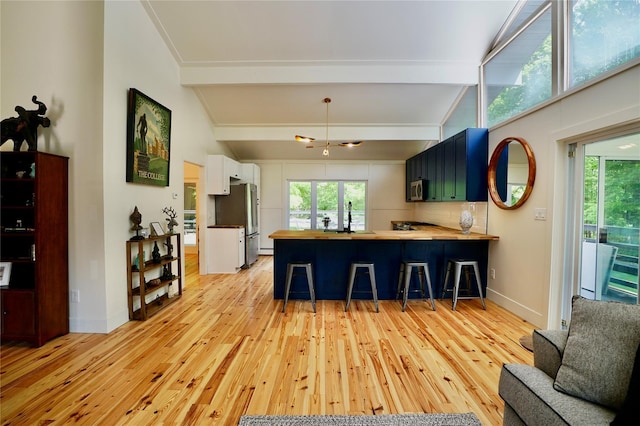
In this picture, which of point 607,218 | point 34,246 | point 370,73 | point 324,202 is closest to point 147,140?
point 34,246

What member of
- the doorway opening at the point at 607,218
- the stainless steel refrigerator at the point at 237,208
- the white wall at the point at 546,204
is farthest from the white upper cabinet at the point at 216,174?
the doorway opening at the point at 607,218

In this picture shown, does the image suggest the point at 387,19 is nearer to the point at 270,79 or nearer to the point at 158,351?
the point at 270,79

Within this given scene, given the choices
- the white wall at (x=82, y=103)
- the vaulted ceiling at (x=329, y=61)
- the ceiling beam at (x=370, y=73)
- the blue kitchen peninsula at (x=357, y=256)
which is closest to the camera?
the white wall at (x=82, y=103)

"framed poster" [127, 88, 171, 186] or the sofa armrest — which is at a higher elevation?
"framed poster" [127, 88, 171, 186]

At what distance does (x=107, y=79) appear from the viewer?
111 inches

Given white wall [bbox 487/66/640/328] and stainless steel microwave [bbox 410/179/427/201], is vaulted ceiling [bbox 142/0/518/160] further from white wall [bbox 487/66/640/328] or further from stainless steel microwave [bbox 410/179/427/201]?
white wall [bbox 487/66/640/328]

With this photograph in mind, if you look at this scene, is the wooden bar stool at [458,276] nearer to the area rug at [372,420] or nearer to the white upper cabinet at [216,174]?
the area rug at [372,420]

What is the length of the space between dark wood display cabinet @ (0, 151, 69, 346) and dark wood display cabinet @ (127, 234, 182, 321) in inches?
22.2

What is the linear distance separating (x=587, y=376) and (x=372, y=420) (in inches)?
44.0

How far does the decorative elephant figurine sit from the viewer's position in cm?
258

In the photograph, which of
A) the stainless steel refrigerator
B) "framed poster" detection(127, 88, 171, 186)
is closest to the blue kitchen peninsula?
"framed poster" detection(127, 88, 171, 186)

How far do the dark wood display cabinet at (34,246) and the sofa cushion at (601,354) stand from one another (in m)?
3.96

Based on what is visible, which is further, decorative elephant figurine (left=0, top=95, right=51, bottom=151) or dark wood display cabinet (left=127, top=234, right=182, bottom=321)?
dark wood display cabinet (left=127, top=234, right=182, bottom=321)

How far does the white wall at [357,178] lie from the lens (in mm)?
7094
